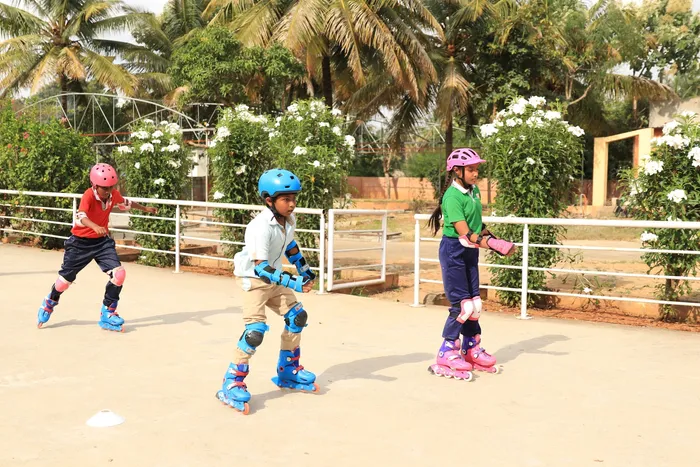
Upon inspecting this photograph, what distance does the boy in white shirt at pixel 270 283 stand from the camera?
15.6 feet

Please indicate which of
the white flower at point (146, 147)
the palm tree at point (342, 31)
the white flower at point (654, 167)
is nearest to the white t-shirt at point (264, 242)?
the white flower at point (654, 167)

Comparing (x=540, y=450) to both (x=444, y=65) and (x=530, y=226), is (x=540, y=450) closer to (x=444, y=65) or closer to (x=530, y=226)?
(x=530, y=226)

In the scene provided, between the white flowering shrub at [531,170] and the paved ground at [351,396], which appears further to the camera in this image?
the white flowering shrub at [531,170]

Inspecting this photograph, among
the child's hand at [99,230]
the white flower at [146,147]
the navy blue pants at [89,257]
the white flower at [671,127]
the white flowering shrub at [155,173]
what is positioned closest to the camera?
the child's hand at [99,230]

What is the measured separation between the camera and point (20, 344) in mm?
6559

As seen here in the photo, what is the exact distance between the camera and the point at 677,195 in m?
7.77

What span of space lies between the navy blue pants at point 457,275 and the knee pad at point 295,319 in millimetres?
1188

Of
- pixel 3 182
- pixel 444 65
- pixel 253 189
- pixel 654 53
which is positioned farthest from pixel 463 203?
pixel 654 53

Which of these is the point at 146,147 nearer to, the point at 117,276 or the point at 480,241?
the point at 117,276

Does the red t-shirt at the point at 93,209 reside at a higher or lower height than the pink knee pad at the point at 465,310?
higher

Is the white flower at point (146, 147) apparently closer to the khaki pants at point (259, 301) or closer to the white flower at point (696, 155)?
the khaki pants at point (259, 301)

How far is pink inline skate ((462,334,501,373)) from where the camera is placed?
19.0 ft

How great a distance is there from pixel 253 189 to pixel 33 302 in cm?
422

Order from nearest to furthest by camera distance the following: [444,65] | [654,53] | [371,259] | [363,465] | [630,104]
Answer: [363,465], [371,259], [444,65], [654,53], [630,104]
